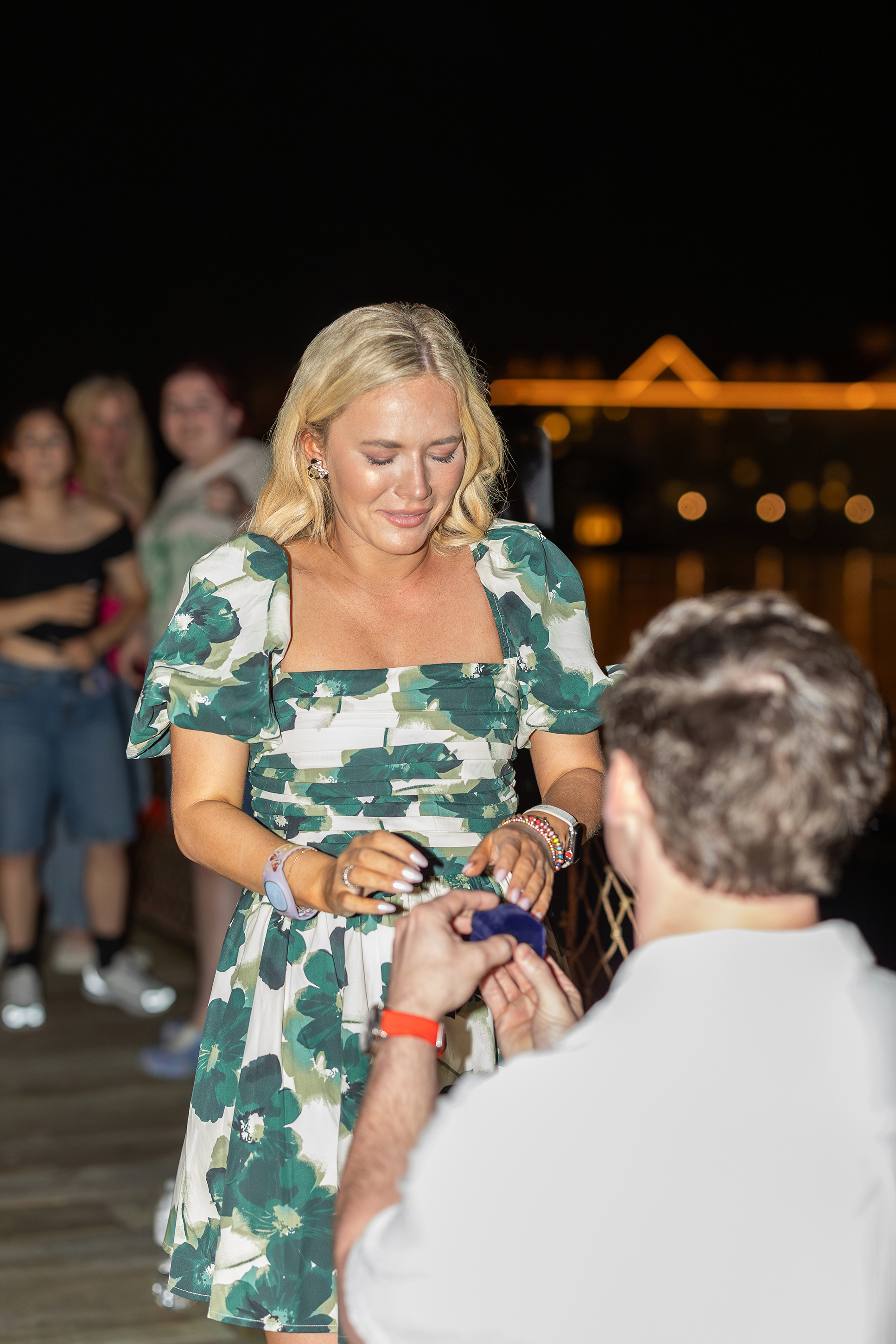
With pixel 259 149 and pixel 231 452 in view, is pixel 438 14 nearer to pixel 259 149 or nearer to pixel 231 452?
pixel 259 149

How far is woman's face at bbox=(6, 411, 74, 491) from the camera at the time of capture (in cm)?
434

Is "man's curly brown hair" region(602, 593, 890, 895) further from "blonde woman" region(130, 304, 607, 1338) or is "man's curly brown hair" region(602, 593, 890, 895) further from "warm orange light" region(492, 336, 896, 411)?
"warm orange light" region(492, 336, 896, 411)

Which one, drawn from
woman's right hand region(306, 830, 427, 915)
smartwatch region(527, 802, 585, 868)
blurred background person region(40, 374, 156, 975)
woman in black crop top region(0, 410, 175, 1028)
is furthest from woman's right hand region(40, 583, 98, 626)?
woman's right hand region(306, 830, 427, 915)

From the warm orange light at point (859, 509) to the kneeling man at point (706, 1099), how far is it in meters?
67.1

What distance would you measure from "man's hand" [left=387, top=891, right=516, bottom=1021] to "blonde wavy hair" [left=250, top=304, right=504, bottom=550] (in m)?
0.71

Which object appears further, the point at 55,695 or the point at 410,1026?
the point at 55,695

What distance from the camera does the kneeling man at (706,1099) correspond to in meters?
0.93

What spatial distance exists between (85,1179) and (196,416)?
197 centimetres

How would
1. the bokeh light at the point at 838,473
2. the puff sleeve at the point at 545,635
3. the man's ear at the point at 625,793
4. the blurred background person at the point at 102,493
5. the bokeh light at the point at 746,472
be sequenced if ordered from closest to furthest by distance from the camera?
the man's ear at the point at 625,793, the puff sleeve at the point at 545,635, the blurred background person at the point at 102,493, the bokeh light at the point at 838,473, the bokeh light at the point at 746,472

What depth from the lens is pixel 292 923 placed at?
1663mm

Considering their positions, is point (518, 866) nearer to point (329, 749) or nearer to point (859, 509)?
point (329, 749)

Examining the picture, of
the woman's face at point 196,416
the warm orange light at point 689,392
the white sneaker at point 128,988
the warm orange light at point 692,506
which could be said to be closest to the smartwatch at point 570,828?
the woman's face at point 196,416

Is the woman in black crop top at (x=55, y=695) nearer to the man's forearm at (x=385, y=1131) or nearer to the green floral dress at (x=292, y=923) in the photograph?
the green floral dress at (x=292, y=923)

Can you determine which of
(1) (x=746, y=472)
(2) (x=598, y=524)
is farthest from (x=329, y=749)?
(1) (x=746, y=472)
